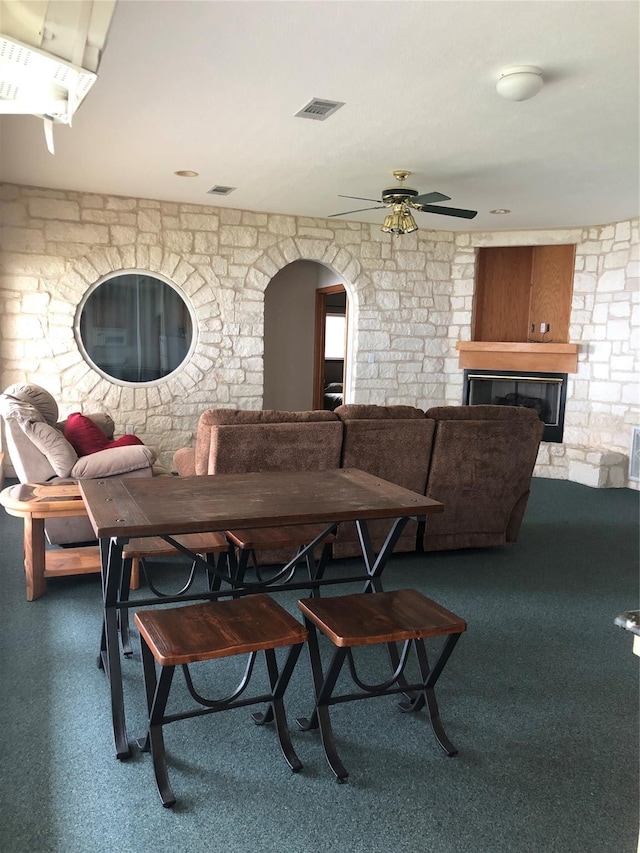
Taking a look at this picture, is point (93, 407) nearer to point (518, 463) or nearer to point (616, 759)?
point (518, 463)

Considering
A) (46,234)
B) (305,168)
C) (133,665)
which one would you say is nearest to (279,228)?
(305,168)

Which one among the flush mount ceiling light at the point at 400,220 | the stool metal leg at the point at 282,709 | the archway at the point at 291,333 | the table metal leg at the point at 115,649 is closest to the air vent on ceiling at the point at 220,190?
the flush mount ceiling light at the point at 400,220

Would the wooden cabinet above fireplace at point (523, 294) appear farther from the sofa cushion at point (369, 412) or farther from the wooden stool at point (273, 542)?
the wooden stool at point (273, 542)

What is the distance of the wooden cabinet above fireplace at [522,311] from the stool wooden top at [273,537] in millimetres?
4739

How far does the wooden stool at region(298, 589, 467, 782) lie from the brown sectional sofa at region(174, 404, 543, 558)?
141 cm

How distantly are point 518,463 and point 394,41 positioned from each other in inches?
95.4

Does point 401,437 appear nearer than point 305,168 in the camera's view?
Yes

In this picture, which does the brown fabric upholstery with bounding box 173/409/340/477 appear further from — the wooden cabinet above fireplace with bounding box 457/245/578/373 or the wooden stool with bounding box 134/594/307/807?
the wooden cabinet above fireplace with bounding box 457/245/578/373

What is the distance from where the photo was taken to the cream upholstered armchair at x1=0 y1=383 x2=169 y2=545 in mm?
3674

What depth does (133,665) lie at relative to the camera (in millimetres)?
2650

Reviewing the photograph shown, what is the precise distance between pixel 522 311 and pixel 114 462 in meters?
5.17

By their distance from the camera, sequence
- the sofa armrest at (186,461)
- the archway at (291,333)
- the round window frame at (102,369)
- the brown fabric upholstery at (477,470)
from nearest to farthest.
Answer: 1. the brown fabric upholstery at (477,470)
2. the sofa armrest at (186,461)
3. the round window frame at (102,369)
4. the archway at (291,333)

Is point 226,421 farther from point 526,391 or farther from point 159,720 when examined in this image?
point 526,391

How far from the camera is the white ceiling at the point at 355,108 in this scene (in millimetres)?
2715
